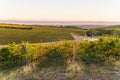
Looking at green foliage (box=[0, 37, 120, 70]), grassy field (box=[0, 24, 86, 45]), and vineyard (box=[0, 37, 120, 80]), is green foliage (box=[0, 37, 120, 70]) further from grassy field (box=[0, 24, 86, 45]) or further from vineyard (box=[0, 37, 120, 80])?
grassy field (box=[0, 24, 86, 45])

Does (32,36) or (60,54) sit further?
(32,36)

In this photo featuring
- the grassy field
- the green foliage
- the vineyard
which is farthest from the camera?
the grassy field

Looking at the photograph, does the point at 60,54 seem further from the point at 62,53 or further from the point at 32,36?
the point at 32,36

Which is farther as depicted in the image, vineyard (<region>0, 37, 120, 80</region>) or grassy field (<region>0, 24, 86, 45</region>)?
grassy field (<region>0, 24, 86, 45</region>)

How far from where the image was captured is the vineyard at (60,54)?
7984mm

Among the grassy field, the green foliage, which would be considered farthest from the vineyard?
the grassy field

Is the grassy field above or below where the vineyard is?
below

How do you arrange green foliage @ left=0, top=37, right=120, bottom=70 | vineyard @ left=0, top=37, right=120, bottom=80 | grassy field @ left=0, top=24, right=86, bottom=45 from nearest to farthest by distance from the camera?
vineyard @ left=0, top=37, right=120, bottom=80
green foliage @ left=0, top=37, right=120, bottom=70
grassy field @ left=0, top=24, right=86, bottom=45

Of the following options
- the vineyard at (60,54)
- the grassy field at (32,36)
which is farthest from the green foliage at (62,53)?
the grassy field at (32,36)

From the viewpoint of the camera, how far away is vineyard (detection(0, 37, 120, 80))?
798 centimetres

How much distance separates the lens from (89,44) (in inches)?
364

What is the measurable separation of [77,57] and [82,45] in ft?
2.37

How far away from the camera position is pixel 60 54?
8609 mm

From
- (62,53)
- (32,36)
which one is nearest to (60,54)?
(62,53)
